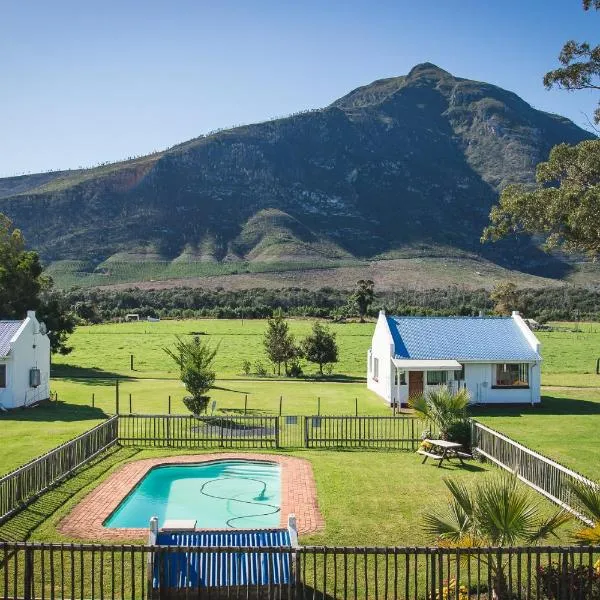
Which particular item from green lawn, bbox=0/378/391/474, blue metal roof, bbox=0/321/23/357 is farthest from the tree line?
blue metal roof, bbox=0/321/23/357

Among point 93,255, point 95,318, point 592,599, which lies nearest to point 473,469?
point 592,599

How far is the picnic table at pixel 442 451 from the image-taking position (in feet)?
71.9

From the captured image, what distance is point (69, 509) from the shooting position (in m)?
16.6

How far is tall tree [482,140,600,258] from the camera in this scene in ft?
76.2

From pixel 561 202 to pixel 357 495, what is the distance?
38.4 feet

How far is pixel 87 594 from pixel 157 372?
134 feet

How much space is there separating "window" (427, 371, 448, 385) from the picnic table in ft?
43.3

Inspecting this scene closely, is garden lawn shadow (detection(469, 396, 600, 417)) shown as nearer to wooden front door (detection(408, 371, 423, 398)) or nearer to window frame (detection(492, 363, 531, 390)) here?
window frame (detection(492, 363, 531, 390))

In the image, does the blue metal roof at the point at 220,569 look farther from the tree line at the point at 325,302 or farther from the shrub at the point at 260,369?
the tree line at the point at 325,302

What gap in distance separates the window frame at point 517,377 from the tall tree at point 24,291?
31017 mm

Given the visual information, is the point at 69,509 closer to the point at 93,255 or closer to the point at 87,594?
the point at 87,594

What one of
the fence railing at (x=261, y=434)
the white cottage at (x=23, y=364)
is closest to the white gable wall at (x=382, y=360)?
the fence railing at (x=261, y=434)

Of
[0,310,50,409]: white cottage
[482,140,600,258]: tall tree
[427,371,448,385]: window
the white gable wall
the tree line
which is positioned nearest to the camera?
[482,140,600,258]: tall tree

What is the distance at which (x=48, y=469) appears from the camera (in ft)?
59.5
